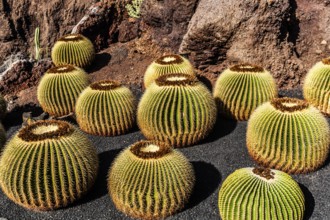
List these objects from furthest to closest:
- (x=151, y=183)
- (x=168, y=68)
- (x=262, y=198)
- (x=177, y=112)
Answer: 1. (x=168, y=68)
2. (x=177, y=112)
3. (x=151, y=183)
4. (x=262, y=198)

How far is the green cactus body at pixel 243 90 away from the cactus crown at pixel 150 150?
2.15 m

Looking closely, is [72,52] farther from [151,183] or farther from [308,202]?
[308,202]

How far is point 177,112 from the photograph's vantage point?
19.1 feet

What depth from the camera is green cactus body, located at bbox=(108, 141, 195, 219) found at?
4.59m

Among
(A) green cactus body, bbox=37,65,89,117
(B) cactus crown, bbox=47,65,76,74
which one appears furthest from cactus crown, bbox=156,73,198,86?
(B) cactus crown, bbox=47,65,76,74

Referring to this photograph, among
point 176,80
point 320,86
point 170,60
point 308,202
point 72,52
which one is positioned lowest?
point 308,202

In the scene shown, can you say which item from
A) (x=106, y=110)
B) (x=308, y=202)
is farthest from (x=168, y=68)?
(x=308, y=202)

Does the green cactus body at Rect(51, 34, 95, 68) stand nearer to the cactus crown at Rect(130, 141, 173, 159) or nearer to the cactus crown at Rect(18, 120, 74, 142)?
the cactus crown at Rect(18, 120, 74, 142)

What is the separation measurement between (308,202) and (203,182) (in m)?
1.24

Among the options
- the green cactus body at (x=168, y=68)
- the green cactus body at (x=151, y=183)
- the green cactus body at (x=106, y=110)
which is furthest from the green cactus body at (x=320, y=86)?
the green cactus body at (x=151, y=183)

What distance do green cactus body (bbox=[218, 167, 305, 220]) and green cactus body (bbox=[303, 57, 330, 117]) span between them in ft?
8.27

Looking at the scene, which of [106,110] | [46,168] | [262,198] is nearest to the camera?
[262,198]

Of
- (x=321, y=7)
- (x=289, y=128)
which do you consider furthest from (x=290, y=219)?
(x=321, y=7)

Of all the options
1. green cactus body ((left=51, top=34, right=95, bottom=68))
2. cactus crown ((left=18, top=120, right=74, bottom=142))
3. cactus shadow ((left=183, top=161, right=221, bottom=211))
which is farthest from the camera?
green cactus body ((left=51, top=34, right=95, bottom=68))
